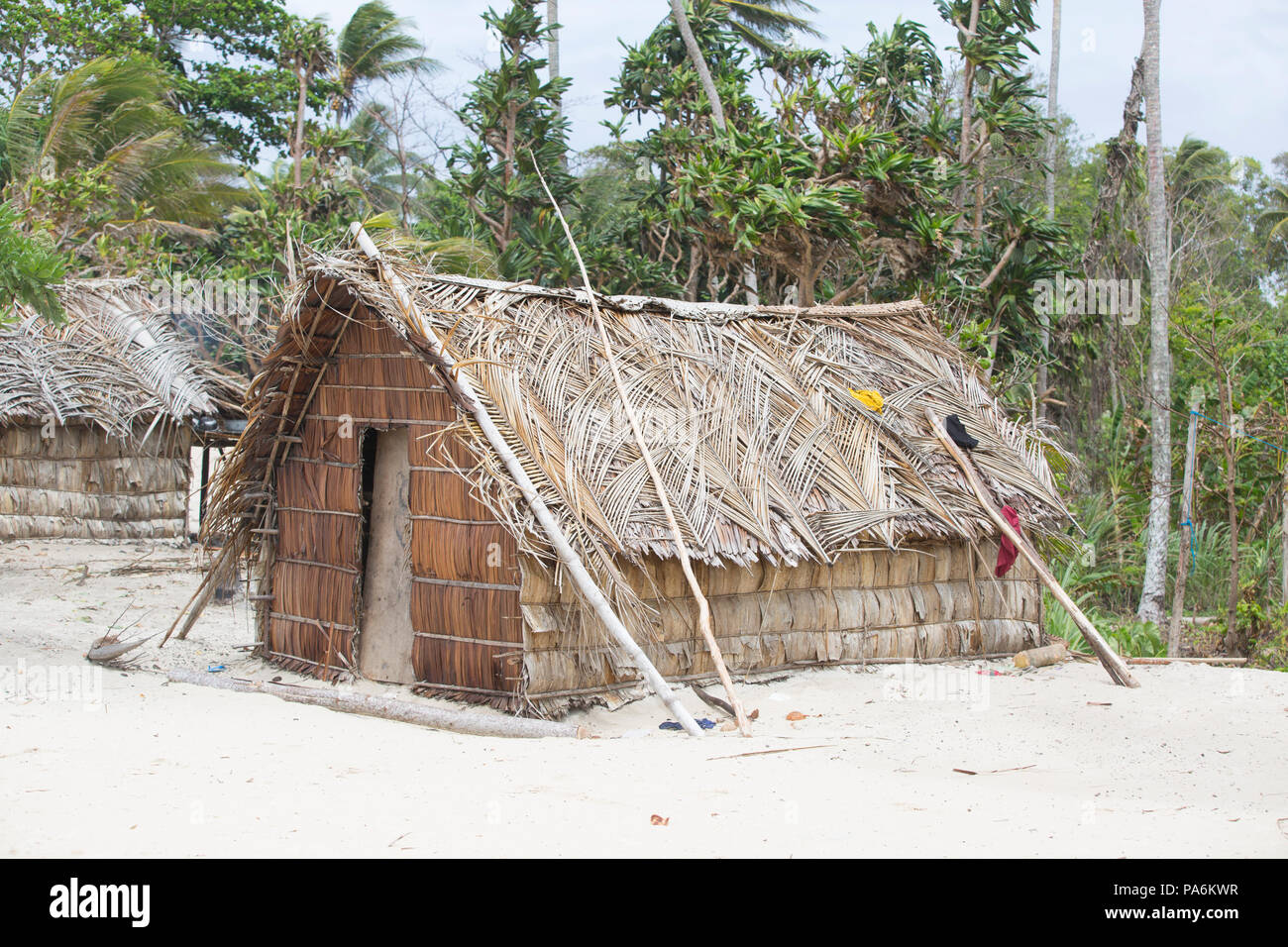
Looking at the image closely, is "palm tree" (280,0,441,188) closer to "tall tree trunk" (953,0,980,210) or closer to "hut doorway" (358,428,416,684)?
"tall tree trunk" (953,0,980,210)

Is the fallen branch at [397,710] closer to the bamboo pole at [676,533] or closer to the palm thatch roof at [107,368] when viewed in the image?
the bamboo pole at [676,533]

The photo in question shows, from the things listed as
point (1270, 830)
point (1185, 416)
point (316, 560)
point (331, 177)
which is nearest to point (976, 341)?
point (1185, 416)

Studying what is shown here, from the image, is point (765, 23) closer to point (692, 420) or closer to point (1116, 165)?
point (1116, 165)

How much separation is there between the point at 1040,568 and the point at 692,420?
2404mm

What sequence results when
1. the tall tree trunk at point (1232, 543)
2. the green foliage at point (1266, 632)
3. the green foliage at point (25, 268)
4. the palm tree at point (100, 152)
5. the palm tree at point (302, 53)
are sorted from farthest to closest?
1. the palm tree at point (302, 53)
2. the palm tree at point (100, 152)
3. the tall tree trunk at point (1232, 543)
4. the green foliage at point (1266, 632)
5. the green foliage at point (25, 268)

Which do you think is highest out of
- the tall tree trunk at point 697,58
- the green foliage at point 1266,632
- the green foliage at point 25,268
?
the tall tree trunk at point 697,58

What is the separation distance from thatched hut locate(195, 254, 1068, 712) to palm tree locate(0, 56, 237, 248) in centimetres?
961

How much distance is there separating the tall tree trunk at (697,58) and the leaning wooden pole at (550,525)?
9.53 m

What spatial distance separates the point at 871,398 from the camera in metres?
8.12

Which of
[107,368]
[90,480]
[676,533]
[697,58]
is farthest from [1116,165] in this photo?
A: [90,480]

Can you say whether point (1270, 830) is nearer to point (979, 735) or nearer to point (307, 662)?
point (979, 735)

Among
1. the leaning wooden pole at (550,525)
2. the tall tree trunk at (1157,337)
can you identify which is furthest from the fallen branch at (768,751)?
the tall tree trunk at (1157,337)

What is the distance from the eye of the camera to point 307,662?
7660mm

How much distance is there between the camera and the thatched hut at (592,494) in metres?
6.41
